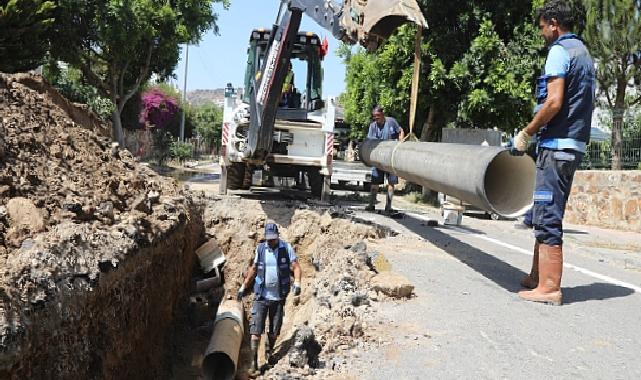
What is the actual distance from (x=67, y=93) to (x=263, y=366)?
19.5m

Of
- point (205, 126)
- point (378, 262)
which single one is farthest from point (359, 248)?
point (205, 126)

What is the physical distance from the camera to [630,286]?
6148mm

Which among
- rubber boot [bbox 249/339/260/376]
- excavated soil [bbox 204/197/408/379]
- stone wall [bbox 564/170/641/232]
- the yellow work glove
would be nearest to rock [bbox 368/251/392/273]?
excavated soil [bbox 204/197/408/379]

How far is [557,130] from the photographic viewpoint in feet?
16.4

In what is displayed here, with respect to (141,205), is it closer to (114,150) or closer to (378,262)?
(114,150)

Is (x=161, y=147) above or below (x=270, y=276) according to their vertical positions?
above

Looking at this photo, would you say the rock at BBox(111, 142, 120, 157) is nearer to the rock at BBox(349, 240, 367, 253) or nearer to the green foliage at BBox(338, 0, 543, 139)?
the rock at BBox(349, 240, 367, 253)

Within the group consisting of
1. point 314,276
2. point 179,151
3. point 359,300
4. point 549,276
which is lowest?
point 314,276

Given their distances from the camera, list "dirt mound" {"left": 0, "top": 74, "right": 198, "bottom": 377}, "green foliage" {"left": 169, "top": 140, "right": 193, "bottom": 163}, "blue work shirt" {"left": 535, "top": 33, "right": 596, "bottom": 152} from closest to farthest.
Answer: "dirt mound" {"left": 0, "top": 74, "right": 198, "bottom": 377}
"blue work shirt" {"left": 535, "top": 33, "right": 596, "bottom": 152}
"green foliage" {"left": 169, "top": 140, "right": 193, "bottom": 163}

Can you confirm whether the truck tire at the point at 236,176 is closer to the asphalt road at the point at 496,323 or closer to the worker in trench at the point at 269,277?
the asphalt road at the point at 496,323

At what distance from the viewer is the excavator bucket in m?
6.83

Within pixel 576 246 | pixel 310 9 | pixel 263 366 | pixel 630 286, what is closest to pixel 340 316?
pixel 263 366

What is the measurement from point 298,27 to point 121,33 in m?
11.4

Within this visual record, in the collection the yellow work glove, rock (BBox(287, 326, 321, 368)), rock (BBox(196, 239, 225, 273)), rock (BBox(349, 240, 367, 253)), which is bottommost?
rock (BBox(196, 239, 225, 273))
